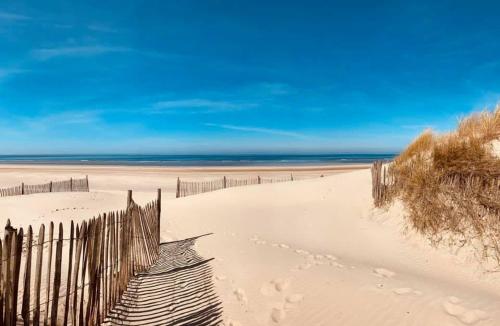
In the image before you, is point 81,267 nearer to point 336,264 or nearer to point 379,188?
point 336,264

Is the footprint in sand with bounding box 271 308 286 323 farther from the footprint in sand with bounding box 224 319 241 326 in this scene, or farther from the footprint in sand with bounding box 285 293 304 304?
the footprint in sand with bounding box 224 319 241 326

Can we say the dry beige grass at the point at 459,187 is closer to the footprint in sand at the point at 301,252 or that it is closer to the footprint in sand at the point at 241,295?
the footprint in sand at the point at 301,252

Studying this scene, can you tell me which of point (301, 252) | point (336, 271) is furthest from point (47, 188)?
point (336, 271)

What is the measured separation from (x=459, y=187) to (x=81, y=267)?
292 inches

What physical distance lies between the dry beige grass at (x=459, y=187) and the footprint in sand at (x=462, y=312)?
7.43ft

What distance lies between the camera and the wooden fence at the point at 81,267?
289 cm

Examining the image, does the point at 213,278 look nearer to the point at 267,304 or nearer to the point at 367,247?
the point at 267,304

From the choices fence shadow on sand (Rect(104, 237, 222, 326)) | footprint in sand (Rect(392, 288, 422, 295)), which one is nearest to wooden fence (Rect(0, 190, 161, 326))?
fence shadow on sand (Rect(104, 237, 222, 326))

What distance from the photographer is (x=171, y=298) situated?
515 cm

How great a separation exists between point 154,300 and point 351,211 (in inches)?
304

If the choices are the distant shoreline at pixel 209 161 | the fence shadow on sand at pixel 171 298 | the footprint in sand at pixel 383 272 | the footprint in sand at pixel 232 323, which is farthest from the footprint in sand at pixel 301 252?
the distant shoreline at pixel 209 161

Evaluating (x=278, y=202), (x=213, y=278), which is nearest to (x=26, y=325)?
(x=213, y=278)

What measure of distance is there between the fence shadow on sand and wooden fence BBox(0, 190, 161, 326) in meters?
0.18

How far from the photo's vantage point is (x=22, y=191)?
66.4 ft
